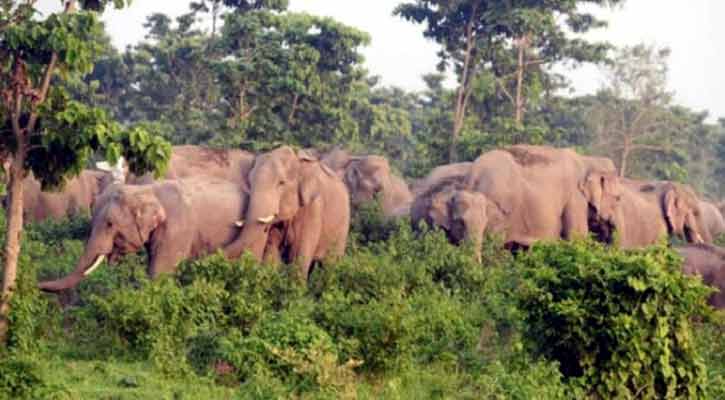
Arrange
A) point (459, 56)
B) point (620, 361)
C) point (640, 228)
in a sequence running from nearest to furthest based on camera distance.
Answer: point (620, 361) → point (640, 228) → point (459, 56)

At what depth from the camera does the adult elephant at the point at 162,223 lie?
12.5m

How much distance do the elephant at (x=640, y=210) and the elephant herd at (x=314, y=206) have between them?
0.10 feet

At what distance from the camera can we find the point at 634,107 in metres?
35.8

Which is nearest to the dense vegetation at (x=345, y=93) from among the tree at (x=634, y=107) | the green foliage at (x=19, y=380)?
the tree at (x=634, y=107)

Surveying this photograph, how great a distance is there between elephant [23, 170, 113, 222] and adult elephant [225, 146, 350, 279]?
447 centimetres

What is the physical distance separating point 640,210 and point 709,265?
7.37 meters

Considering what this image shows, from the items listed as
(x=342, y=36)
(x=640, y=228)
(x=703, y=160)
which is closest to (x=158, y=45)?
(x=342, y=36)

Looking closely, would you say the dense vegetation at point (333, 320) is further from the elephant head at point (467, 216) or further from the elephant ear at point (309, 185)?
the elephant ear at point (309, 185)

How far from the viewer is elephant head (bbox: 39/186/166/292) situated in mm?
12312

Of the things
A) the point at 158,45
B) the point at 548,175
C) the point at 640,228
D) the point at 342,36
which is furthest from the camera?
the point at 158,45

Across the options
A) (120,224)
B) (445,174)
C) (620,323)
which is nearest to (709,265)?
(445,174)

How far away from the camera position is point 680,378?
29.2ft

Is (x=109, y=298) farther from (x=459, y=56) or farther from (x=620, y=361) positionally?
(x=459, y=56)

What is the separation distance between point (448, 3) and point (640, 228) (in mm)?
7503
